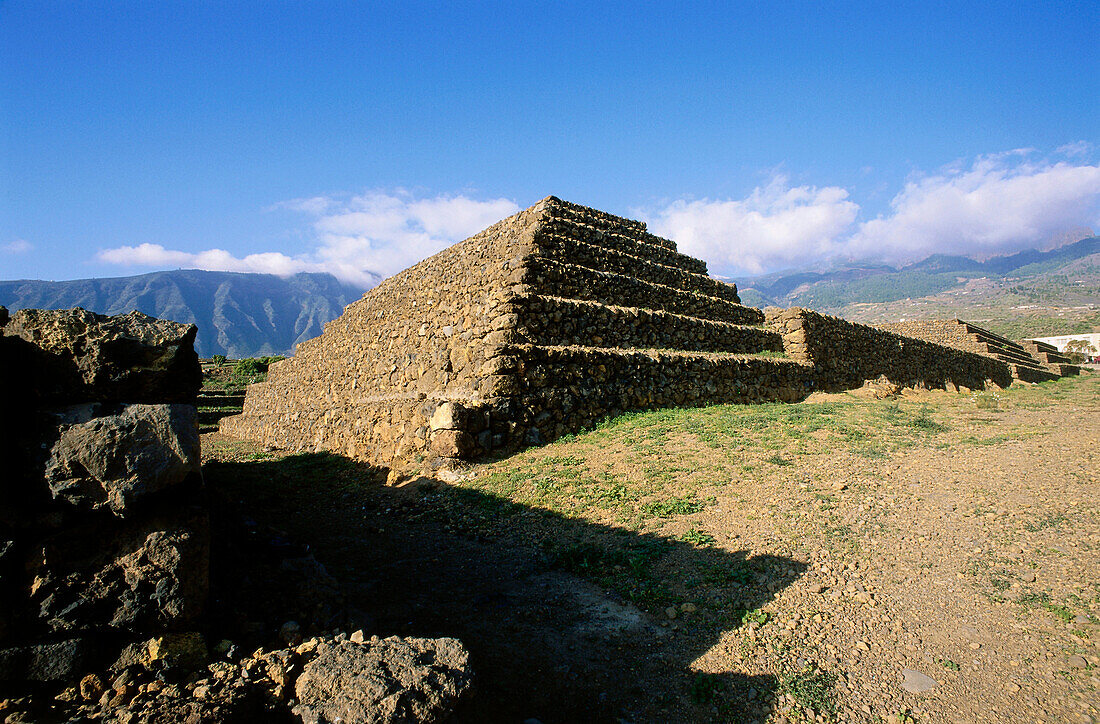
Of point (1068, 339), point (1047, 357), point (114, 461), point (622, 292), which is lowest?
point (1068, 339)

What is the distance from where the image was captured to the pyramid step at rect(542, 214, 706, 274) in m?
13.0

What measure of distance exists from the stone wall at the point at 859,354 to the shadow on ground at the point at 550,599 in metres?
12.6

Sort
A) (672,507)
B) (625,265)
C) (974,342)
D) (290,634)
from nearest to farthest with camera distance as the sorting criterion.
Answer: (290,634) → (672,507) → (625,265) → (974,342)

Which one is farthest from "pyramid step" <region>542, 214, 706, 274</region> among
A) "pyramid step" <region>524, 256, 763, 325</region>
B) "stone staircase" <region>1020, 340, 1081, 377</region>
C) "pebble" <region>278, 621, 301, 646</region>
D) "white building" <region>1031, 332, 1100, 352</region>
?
"white building" <region>1031, 332, 1100, 352</region>

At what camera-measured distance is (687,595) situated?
13.3 ft

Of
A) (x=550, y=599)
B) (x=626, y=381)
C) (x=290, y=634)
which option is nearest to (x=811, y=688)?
(x=550, y=599)

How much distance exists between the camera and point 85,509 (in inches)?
99.8

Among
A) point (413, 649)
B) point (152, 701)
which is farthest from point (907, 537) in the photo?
point (152, 701)

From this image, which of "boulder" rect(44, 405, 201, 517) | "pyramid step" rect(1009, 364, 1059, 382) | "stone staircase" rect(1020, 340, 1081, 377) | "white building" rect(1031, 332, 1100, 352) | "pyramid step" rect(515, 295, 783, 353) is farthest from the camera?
"white building" rect(1031, 332, 1100, 352)

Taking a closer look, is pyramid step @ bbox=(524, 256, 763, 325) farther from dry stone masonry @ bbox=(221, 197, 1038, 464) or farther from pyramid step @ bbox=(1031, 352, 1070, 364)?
pyramid step @ bbox=(1031, 352, 1070, 364)

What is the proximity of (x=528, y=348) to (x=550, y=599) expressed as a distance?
5.51 meters

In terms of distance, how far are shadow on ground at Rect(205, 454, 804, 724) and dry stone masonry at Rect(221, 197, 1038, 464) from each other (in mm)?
2367

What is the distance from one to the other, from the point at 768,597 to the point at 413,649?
279cm

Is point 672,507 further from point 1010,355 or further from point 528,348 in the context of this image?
point 1010,355
